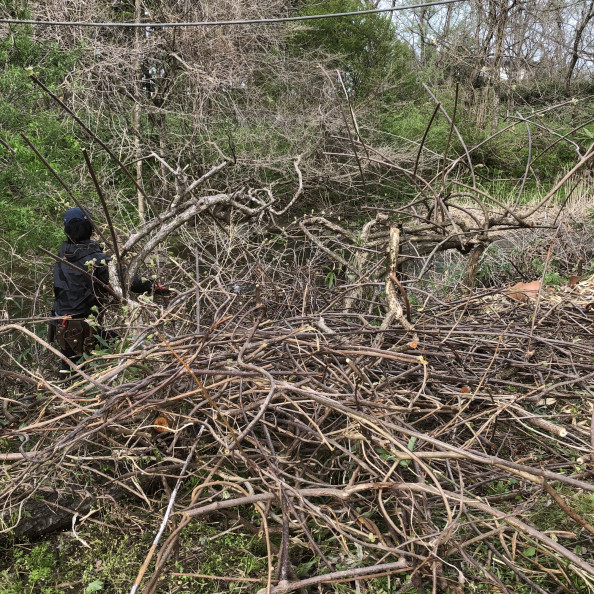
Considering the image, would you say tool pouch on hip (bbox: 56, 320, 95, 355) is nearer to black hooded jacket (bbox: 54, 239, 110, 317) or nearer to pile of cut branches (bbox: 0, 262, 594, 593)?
black hooded jacket (bbox: 54, 239, 110, 317)

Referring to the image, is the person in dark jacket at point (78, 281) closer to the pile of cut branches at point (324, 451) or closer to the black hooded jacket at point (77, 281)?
the black hooded jacket at point (77, 281)

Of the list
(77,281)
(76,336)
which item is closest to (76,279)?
(77,281)

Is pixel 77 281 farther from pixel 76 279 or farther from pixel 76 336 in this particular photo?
pixel 76 336

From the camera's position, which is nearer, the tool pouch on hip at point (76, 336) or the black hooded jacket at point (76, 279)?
the tool pouch on hip at point (76, 336)

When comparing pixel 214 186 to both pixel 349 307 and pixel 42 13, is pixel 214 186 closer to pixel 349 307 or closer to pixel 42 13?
pixel 42 13

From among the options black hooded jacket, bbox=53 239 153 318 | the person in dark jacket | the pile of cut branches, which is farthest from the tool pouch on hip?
the pile of cut branches

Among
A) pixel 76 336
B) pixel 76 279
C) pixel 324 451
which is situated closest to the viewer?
pixel 324 451

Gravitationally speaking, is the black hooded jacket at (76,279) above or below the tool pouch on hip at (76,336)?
above

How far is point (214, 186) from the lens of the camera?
8125 mm

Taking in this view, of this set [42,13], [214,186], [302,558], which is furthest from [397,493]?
[42,13]

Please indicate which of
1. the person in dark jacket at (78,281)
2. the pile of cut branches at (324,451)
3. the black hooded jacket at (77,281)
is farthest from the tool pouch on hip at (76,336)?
the pile of cut branches at (324,451)

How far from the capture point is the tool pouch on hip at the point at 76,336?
3.73m

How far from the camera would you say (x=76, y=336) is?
148 inches

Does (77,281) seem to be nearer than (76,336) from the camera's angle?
No
